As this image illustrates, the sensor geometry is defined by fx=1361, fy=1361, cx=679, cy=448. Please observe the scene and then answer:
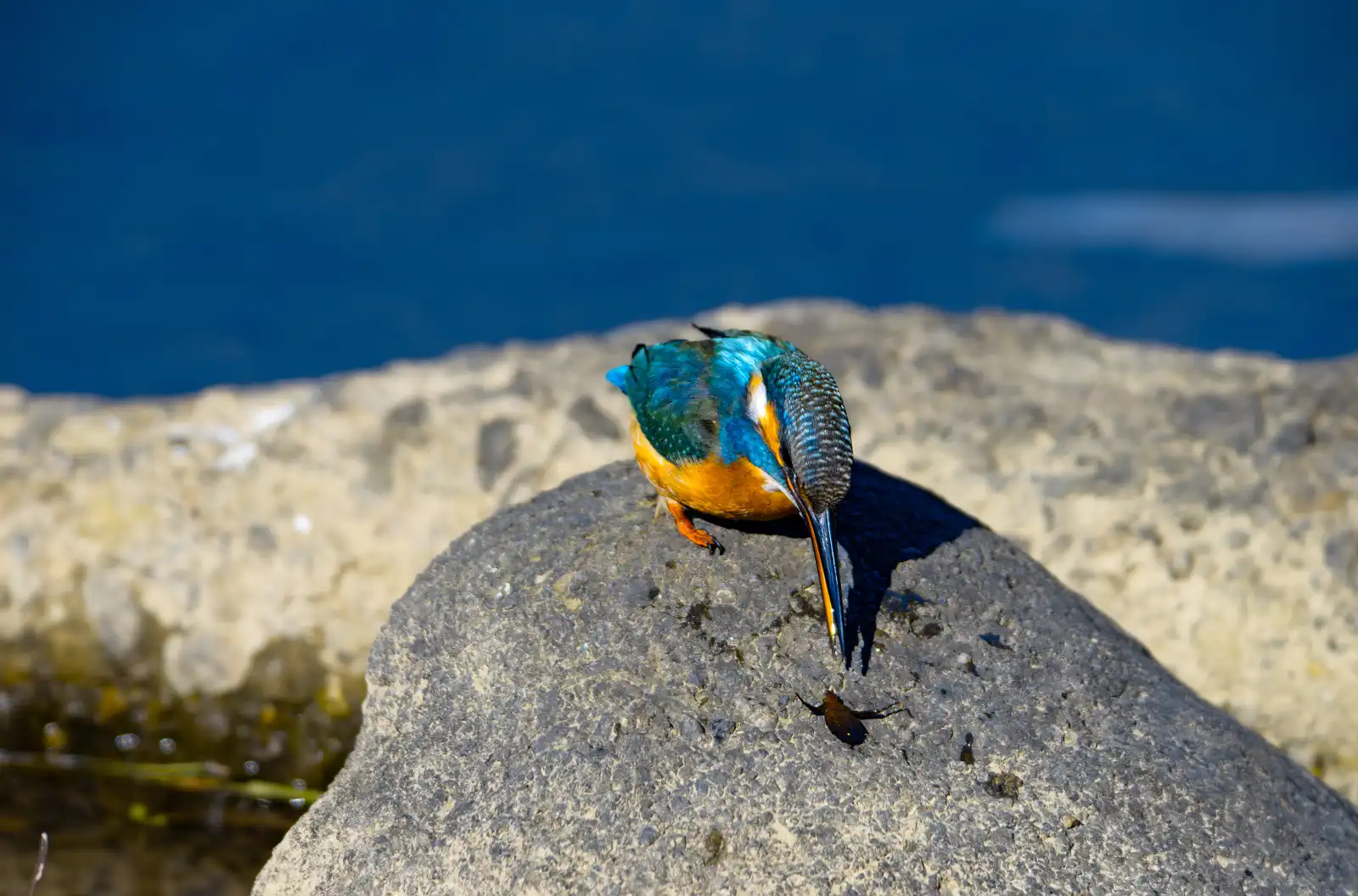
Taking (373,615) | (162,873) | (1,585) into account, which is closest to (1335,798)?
(373,615)

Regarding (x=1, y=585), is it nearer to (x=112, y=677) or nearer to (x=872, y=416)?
(x=112, y=677)

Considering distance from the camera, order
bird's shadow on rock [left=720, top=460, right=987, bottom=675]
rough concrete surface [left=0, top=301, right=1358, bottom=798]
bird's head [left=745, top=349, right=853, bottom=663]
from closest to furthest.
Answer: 1. bird's head [left=745, top=349, right=853, bottom=663]
2. bird's shadow on rock [left=720, top=460, right=987, bottom=675]
3. rough concrete surface [left=0, top=301, right=1358, bottom=798]

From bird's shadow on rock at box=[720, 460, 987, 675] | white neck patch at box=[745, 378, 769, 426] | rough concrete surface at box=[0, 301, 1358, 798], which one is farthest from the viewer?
rough concrete surface at box=[0, 301, 1358, 798]

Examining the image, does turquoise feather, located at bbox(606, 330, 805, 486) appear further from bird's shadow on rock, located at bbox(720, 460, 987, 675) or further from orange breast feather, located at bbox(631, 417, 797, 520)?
bird's shadow on rock, located at bbox(720, 460, 987, 675)

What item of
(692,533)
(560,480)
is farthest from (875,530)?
(560,480)

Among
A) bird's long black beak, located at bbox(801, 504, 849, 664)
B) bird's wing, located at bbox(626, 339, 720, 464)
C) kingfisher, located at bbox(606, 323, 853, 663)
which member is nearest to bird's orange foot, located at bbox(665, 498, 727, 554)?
kingfisher, located at bbox(606, 323, 853, 663)

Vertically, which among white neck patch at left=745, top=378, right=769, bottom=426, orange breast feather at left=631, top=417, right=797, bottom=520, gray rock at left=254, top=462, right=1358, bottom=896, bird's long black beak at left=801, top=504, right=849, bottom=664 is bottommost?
gray rock at left=254, top=462, right=1358, bottom=896

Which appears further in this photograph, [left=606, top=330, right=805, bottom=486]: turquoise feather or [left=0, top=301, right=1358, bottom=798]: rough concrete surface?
[left=0, top=301, right=1358, bottom=798]: rough concrete surface
